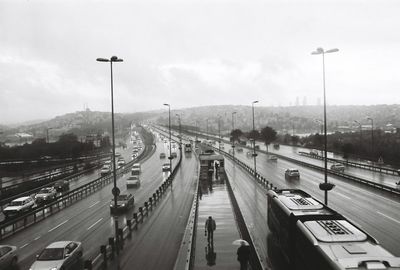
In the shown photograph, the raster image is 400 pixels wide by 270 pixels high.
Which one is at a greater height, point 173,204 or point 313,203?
point 313,203

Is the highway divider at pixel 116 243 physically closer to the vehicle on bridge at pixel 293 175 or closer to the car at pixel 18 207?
the car at pixel 18 207

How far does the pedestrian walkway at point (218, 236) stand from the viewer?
48.8 ft

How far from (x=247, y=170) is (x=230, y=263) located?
3491 cm

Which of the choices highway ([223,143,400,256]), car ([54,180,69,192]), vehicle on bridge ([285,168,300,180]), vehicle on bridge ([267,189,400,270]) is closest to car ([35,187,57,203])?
car ([54,180,69,192])

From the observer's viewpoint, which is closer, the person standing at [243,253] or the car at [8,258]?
the person standing at [243,253]

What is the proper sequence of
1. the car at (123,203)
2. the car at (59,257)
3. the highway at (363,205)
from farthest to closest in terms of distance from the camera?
the car at (123,203) → the highway at (363,205) → the car at (59,257)

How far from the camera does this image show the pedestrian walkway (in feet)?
48.8

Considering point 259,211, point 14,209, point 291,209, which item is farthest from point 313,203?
point 14,209

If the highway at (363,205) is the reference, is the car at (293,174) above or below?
above

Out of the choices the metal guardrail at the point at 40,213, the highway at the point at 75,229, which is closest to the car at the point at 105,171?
the metal guardrail at the point at 40,213

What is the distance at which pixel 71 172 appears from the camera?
59125 mm

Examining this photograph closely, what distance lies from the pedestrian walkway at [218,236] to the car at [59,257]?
584cm

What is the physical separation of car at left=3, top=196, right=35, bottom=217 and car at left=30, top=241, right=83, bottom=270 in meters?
15.3

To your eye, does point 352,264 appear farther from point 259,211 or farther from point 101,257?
point 259,211
